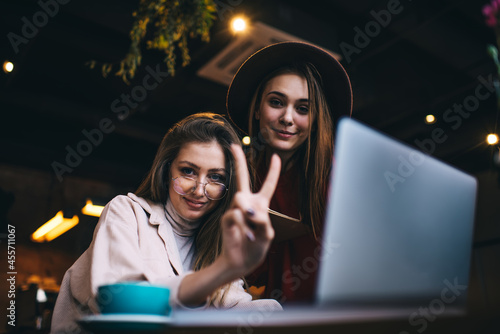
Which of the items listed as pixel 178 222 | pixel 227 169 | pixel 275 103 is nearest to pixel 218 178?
pixel 227 169

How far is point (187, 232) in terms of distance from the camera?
135 cm

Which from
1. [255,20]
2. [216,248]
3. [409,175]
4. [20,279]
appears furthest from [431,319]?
[20,279]

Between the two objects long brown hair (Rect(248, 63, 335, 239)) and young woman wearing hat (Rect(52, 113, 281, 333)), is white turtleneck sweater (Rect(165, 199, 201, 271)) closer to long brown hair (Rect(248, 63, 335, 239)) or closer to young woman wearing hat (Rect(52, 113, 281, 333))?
young woman wearing hat (Rect(52, 113, 281, 333))

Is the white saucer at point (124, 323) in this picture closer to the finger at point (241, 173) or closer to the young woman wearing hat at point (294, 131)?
the finger at point (241, 173)

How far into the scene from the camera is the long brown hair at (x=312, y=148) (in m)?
1.49

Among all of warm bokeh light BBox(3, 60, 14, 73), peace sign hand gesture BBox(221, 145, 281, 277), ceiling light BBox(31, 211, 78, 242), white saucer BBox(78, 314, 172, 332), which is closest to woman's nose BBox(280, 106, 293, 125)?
peace sign hand gesture BBox(221, 145, 281, 277)

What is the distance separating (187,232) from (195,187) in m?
0.16

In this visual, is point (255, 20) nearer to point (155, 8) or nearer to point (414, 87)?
point (155, 8)

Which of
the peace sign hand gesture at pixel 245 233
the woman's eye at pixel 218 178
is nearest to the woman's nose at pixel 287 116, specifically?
the woman's eye at pixel 218 178

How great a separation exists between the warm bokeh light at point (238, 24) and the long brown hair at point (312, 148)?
1390 mm

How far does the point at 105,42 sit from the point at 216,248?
3038 millimetres

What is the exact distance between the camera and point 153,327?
56 cm

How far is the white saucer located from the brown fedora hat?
131 cm

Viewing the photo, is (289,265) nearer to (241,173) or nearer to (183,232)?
(183,232)
